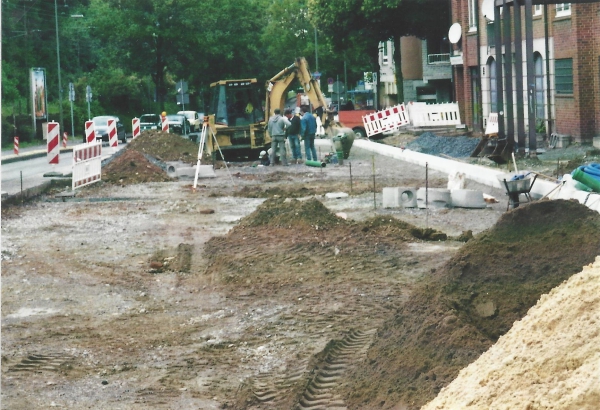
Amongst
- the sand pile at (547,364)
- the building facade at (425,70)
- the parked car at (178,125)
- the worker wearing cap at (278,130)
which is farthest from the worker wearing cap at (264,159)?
the building facade at (425,70)

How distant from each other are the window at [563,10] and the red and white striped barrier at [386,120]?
13.5 meters

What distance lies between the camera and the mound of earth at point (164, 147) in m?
36.3

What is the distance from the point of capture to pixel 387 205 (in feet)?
64.5

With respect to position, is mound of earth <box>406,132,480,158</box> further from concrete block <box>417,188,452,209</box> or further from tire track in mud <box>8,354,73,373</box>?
tire track in mud <box>8,354,73,373</box>

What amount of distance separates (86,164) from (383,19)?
33.9 m

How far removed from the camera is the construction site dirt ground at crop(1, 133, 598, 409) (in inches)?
324

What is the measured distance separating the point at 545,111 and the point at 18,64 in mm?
45266

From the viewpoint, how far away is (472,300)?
793 cm

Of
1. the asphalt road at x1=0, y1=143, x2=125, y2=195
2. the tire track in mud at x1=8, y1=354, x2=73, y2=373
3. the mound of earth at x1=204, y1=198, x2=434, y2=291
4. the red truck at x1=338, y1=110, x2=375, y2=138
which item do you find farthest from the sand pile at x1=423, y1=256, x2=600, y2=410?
the red truck at x1=338, y1=110, x2=375, y2=138

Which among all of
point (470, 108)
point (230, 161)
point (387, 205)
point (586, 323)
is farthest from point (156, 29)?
point (586, 323)

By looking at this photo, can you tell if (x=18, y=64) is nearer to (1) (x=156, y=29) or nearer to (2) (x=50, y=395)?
(1) (x=156, y=29)

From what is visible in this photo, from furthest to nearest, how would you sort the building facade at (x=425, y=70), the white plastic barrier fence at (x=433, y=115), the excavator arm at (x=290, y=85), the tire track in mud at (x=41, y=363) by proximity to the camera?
the building facade at (x=425, y=70), the white plastic barrier fence at (x=433, y=115), the excavator arm at (x=290, y=85), the tire track in mud at (x=41, y=363)

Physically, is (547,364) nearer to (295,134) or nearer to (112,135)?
(295,134)

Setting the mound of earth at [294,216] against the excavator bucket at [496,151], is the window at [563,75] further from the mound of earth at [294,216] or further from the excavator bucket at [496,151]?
the mound of earth at [294,216]
